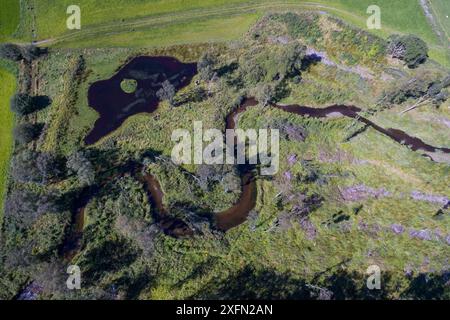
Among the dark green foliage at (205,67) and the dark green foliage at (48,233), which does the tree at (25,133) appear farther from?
the dark green foliage at (205,67)

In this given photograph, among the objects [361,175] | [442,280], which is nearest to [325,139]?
[361,175]

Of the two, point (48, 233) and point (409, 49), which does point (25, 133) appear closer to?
point (48, 233)

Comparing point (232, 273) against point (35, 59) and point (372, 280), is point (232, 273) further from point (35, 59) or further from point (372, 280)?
point (35, 59)

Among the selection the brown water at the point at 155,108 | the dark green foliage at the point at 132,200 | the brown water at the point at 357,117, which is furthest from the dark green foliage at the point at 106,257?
the brown water at the point at 357,117

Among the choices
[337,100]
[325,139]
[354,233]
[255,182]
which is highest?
[337,100]

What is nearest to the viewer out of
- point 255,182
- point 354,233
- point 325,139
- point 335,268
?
point 335,268

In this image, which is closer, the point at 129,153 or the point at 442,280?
the point at 442,280
